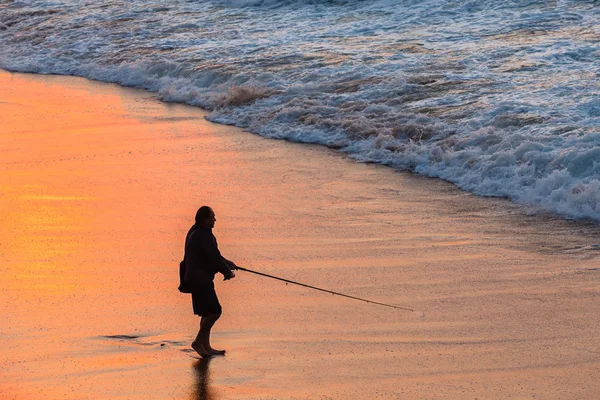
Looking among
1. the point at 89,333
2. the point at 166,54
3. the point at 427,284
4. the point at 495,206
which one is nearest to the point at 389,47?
the point at 166,54

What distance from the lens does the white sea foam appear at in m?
13.4

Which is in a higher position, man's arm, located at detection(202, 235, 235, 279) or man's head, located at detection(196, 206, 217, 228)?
man's head, located at detection(196, 206, 217, 228)

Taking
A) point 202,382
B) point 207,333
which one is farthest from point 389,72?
point 202,382

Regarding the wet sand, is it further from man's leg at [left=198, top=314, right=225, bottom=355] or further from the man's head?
the man's head

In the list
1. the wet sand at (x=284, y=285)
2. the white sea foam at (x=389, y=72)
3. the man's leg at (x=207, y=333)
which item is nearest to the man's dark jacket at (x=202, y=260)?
the man's leg at (x=207, y=333)

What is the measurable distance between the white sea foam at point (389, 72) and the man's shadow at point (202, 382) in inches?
214

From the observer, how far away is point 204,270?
7566mm

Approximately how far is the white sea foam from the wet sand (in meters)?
0.80

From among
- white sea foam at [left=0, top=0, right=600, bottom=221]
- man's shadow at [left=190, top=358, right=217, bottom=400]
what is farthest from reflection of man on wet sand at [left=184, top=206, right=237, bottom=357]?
white sea foam at [left=0, top=0, right=600, bottom=221]

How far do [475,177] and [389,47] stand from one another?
8258 millimetres

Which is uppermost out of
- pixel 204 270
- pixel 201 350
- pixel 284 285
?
pixel 204 270

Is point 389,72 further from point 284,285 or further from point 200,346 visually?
point 200,346

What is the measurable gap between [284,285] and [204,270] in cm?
152

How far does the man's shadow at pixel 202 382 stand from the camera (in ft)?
22.3
